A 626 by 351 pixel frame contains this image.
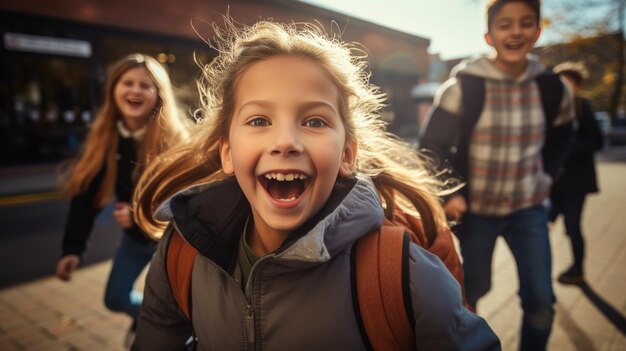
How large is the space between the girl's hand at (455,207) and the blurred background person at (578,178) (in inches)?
93.1

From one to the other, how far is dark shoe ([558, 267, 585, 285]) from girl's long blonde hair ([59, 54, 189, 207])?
147 inches

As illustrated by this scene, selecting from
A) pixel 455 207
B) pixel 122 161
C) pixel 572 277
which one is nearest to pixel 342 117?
pixel 455 207

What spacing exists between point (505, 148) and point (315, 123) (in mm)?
1635

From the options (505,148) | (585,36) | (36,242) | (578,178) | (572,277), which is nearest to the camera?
(505,148)

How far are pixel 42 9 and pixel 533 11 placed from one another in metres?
14.1

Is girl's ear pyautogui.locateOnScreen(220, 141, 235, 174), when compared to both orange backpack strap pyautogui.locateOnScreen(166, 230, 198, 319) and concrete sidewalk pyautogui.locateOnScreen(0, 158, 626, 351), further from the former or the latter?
concrete sidewalk pyautogui.locateOnScreen(0, 158, 626, 351)

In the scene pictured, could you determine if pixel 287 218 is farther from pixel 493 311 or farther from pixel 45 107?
pixel 45 107

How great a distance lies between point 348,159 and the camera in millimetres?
1641

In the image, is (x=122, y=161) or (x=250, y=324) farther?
(x=122, y=161)

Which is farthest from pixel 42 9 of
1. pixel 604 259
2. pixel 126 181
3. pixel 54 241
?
pixel 604 259

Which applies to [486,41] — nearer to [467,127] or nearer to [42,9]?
[467,127]

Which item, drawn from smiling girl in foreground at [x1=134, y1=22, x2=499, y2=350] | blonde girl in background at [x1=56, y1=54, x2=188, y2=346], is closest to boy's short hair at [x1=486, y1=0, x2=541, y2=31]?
smiling girl in foreground at [x1=134, y1=22, x2=499, y2=350]

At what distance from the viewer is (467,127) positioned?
2605mm

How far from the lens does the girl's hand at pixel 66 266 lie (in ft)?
8.67
